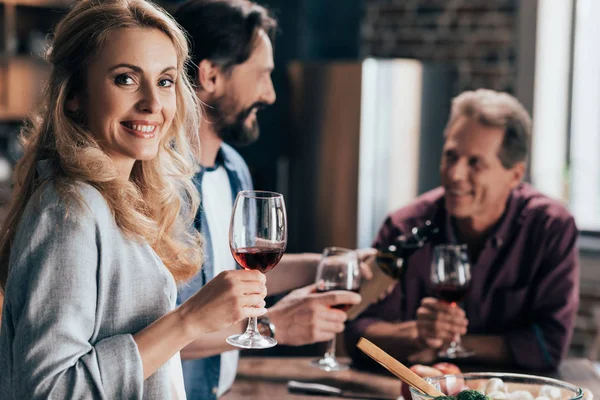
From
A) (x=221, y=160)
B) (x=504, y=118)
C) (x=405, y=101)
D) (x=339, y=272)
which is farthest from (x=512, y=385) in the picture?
(x=405, y=101)

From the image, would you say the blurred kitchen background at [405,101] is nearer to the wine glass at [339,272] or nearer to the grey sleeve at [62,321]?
the wine glass at [339,272]

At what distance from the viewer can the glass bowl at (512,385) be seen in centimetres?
136

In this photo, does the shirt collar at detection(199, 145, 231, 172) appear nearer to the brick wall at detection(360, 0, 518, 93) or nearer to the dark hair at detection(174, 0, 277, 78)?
the dark hair at detection(174, 0, 277, 78)

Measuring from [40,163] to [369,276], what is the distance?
980mm

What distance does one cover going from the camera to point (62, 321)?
42.9 inches

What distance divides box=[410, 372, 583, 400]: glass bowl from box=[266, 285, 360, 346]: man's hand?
349 mm

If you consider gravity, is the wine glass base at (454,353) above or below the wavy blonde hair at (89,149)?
below

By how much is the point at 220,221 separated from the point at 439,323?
0.61 m

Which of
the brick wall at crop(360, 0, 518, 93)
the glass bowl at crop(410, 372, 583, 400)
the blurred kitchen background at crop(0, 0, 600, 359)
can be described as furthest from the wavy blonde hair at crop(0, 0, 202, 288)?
the brick wall at crop(360, 0, 518, 93)

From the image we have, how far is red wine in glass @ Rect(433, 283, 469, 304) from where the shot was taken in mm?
1944

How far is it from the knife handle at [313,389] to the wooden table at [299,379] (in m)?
0.02

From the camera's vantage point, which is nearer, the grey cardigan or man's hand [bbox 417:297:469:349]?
the grey cardigan

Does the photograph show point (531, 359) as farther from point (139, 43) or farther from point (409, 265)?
point (139, 43)

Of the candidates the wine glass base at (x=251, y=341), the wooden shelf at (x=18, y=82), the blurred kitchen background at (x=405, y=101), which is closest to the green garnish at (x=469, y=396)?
the wine glass base at (x=251, y=341)
